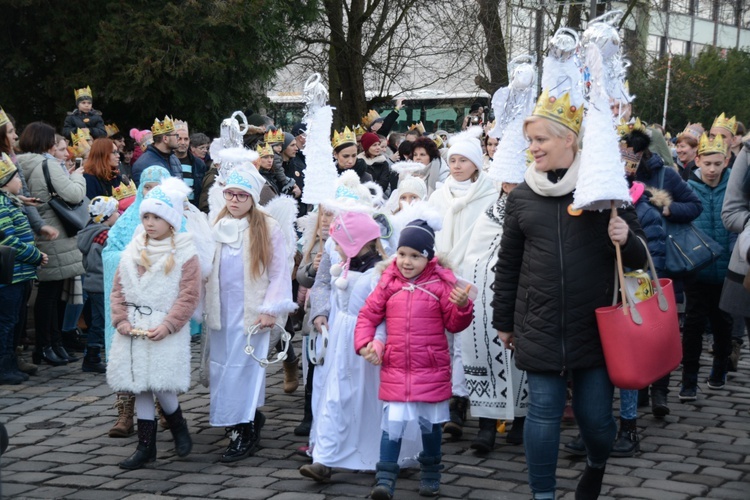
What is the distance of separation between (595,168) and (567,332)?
789 mm

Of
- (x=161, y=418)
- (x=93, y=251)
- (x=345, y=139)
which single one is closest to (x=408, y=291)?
(x=161, y=418)

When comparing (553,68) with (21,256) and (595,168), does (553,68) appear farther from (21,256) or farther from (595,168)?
(21,256)

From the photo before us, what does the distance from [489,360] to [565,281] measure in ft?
6.81

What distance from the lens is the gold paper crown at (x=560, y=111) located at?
16.5ft

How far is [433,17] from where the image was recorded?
908 inches

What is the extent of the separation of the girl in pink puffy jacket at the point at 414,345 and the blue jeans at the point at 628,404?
5.10 feet

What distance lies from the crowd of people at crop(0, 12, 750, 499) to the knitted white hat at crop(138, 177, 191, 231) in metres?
0.02

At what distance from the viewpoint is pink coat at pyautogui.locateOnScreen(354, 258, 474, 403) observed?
5715mm

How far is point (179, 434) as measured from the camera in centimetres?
672

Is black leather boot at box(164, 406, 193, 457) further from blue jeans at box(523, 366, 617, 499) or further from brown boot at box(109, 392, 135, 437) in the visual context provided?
blue jeans at box(523, 366, 617, 499)

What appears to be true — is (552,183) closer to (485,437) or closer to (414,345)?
(414,345)

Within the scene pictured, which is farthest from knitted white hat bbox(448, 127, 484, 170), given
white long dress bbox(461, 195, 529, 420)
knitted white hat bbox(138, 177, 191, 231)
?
knitted white hat bbox(138, 177, 191, 231)

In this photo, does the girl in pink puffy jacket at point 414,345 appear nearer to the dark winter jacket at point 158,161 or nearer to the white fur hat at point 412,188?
the white fur hat at point 412,188

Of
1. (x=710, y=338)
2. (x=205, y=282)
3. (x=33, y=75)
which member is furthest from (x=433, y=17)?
(x=205, y=282)
